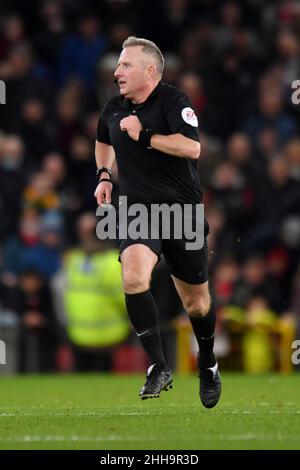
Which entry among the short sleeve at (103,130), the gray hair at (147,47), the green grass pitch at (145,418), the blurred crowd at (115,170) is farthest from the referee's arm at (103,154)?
the blurred crowd at (115,170)

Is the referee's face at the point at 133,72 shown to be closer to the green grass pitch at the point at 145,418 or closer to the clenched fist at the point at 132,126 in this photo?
the clenched fist at the point at 132,126

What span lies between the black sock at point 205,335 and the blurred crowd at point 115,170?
5.11m

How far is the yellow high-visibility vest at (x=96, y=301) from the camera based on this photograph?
14.3 meters

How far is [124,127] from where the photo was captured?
8539 mm

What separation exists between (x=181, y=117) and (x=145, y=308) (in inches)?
43.4

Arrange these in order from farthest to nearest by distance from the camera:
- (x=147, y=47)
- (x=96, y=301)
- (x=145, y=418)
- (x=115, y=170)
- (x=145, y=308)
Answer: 1. (x=115, y=170)
2. (x=96, y=301)
3. (x=147, y=47)
4. (x=145, y=308)
5. (x=145, y=418)

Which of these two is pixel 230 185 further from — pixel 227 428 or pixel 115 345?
pixel 227 428

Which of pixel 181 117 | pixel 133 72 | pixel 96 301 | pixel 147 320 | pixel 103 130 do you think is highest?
pixel 96 301

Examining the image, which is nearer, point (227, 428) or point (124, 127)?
point (227, 428)

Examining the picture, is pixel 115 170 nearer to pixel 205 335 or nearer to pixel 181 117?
pixel 205 335

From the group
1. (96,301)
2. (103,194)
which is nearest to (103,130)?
(103,194)

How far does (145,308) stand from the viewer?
8633 mm
